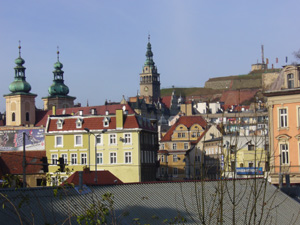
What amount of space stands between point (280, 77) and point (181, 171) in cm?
5921

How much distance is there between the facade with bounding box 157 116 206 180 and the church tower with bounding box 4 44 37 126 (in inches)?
1923

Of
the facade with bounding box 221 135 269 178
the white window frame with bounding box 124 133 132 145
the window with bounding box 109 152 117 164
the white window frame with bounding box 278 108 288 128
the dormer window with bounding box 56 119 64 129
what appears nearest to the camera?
the facade with bounding box 221 135 269 178

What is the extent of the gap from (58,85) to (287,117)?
123336 millimetres

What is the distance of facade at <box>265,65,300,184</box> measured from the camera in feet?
164

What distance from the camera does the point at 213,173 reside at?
95.4 m

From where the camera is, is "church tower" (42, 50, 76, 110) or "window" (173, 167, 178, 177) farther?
"church tower" (42, 50, 76, 110)

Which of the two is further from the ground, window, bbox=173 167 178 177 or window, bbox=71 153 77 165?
window, bbox=71 153 77 165

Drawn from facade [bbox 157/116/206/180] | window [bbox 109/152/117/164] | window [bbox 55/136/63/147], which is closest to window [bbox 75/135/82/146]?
window [bbox 55/136/63/147]

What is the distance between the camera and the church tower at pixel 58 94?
6668 inches

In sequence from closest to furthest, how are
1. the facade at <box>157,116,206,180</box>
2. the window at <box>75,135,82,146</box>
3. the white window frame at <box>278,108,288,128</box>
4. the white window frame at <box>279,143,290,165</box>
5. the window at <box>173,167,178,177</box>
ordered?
the white window frame at <box>279,143,290,165</box> → the white window frame at <box>278,108,288,128</box> → the window at <box>75,135,82,146</box> → the facade at <box>157,116,206,180</box> → the window at <box>173,167,178,177</box>

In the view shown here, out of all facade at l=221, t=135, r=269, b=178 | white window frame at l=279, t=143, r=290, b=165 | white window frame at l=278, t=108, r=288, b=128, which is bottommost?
A: facade at l=221, t=135, r=269, b=178

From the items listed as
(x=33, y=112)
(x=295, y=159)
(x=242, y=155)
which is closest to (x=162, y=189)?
(x=295, y=159)

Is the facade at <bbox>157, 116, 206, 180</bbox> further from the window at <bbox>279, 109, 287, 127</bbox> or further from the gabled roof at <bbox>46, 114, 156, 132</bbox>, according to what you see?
the window at <bbox>279, 109, 287, 127</bbox>

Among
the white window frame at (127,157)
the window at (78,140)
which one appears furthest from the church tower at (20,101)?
the white window frame at (127,157)
